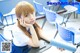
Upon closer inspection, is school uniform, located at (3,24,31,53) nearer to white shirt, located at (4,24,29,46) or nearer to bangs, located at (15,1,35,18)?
white shirt, located at (4,24,29,46)

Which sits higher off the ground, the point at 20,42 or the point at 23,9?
the point at 23,9

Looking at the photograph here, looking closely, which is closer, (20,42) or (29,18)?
(29,18)

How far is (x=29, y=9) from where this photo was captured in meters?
1.00

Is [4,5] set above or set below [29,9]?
below

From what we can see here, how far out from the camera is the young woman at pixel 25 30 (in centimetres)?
97

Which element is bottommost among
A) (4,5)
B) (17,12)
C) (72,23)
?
(72,23)

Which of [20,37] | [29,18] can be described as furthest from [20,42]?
[29,18]

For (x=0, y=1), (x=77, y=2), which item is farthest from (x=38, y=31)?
(x=77, y=2)

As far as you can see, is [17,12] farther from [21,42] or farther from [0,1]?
[0,1]

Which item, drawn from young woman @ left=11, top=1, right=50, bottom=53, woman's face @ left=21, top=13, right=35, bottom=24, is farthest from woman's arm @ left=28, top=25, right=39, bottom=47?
woman's face @ left=21, top=13, right=35, bottom=24

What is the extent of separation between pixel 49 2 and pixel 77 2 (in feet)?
2.82

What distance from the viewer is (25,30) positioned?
111 cm

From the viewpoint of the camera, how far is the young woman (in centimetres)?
97

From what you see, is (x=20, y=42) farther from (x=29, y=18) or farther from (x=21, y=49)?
(x=29, y=18)
